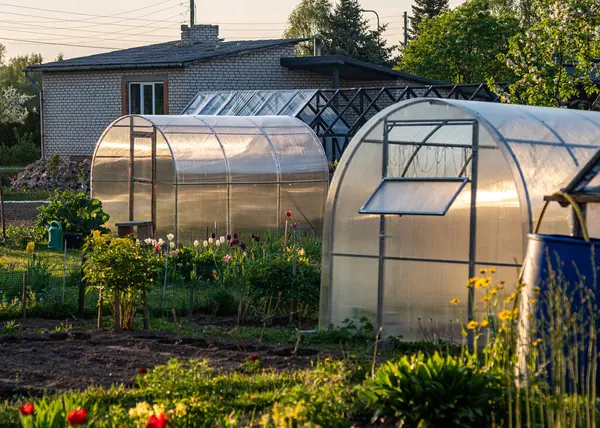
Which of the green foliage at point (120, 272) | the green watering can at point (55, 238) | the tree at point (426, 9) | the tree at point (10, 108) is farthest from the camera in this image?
the tree at point (426, 9)

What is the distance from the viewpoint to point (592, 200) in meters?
6.99

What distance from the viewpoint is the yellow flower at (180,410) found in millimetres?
5227

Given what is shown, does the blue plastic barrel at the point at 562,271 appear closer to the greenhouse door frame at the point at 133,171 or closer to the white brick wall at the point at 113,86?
the greenhouse door frame at the point at 133,171

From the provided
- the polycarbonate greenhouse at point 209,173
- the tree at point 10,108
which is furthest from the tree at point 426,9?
the polycarbonate greenhouse at point 209,173

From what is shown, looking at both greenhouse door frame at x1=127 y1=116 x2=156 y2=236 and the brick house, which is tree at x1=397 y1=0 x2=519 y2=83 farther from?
greenhouse door frame at x1=127 y1=116 x2=156 y2=236

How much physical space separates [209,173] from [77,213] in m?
2.44

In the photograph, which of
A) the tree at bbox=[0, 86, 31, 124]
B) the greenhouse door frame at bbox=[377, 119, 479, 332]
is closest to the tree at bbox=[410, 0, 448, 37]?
the tree at bbox=[0, 86, 31, 124]

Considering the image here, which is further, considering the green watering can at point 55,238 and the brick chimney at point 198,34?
the brick chimney at point 198,34

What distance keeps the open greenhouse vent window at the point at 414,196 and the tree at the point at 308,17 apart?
54845 millimetres

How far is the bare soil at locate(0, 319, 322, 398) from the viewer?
729 cm

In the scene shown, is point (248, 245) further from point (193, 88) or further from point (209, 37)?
point (209, 37)

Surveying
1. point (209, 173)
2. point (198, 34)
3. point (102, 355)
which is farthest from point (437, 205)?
point (198, 34)

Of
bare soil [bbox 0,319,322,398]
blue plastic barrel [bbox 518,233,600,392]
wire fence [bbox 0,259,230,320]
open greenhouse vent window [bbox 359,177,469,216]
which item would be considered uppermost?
open greenhouse vent window [bbox 359,177,469,216]

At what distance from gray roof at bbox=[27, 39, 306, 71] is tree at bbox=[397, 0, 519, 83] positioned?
1160 cm
